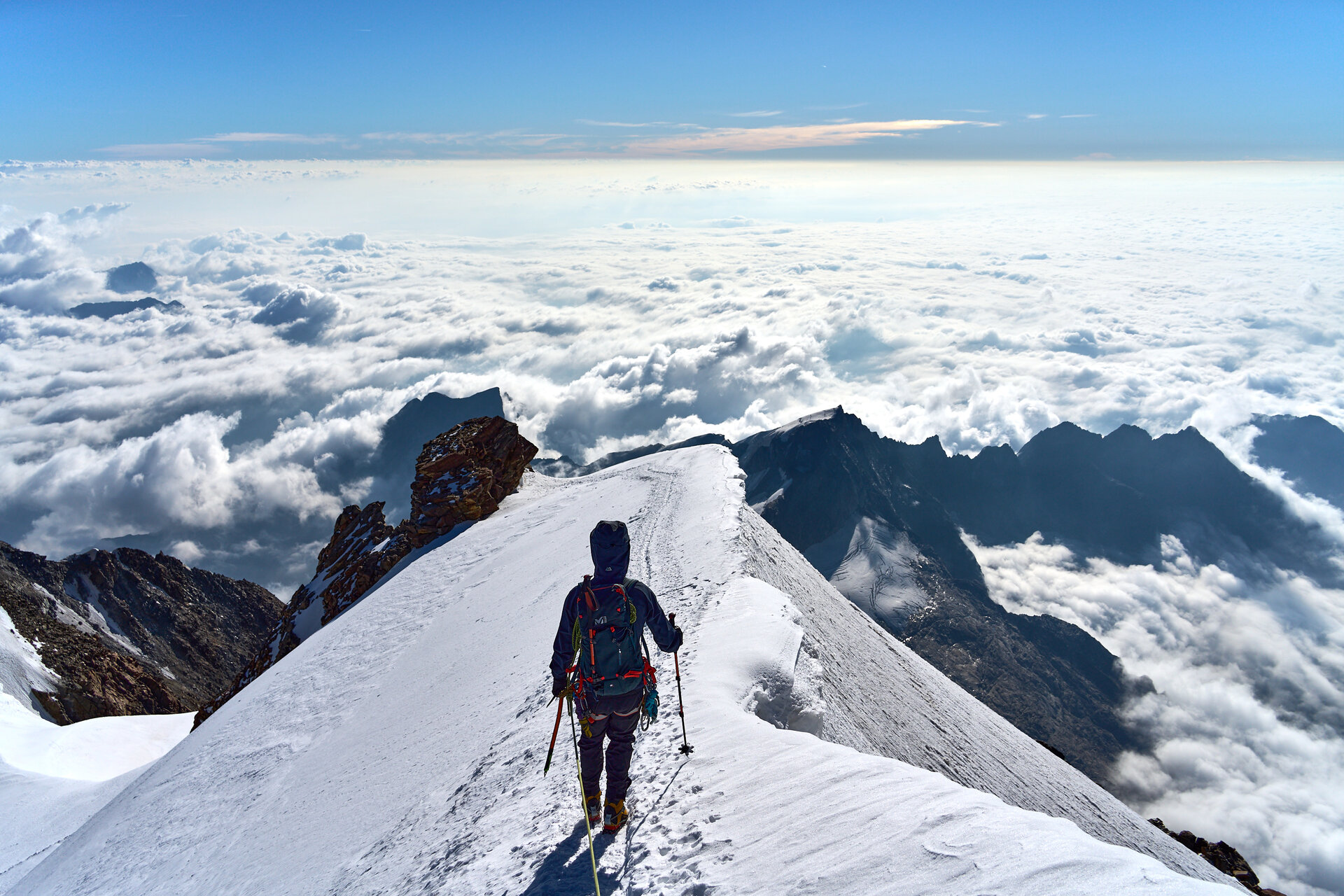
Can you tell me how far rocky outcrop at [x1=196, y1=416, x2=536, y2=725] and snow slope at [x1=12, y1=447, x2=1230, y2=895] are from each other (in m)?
5.30

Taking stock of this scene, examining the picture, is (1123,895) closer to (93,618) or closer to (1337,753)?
(93,618)

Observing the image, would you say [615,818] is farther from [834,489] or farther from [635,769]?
[834,489]

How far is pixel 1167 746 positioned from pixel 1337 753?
4174 cm

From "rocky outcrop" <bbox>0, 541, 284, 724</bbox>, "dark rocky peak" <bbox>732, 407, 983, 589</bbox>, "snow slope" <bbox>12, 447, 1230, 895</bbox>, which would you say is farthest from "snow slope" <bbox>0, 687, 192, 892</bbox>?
"dark rocky peak" <bbox>732, 407, 983, 589</bbox>

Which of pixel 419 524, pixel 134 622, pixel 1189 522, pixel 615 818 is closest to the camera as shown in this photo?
pixel 615 818

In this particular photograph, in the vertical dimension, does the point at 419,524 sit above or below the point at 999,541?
above

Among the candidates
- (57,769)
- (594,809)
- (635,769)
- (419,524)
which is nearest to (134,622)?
(57,769)

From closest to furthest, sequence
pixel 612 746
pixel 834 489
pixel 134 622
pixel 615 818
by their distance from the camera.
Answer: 1. pixel 615 818
2. pixel 612 746
3. pixel 134 622
4. pixel 834 489

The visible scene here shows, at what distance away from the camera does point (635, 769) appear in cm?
738

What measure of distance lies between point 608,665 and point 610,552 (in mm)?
1236

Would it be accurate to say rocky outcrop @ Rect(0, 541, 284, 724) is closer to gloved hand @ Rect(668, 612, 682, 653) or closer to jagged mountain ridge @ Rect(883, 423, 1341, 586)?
gloved hand @ Rect(668, 612, 682, 653)

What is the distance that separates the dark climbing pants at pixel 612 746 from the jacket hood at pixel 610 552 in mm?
1347

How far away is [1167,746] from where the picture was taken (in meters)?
114

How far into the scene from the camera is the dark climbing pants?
6.48m
